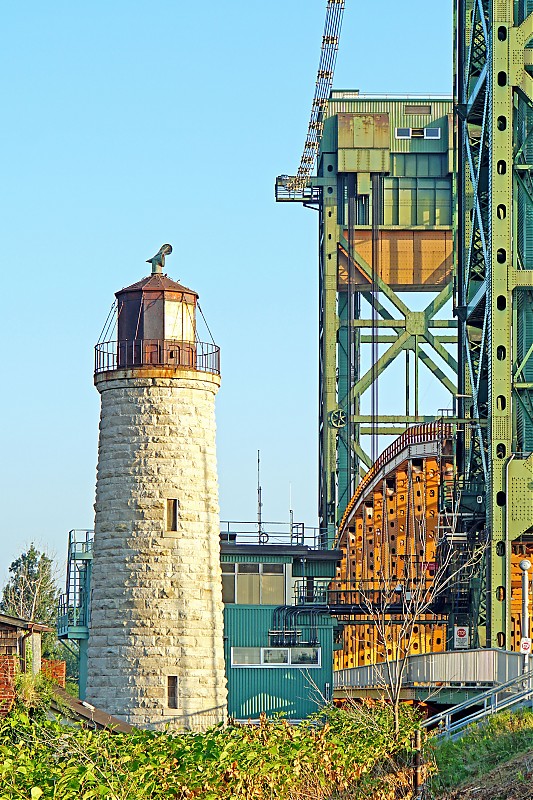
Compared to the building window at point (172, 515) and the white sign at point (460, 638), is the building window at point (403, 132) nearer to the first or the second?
the white sign at point (460, 638)

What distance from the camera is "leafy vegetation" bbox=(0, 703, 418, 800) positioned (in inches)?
1115

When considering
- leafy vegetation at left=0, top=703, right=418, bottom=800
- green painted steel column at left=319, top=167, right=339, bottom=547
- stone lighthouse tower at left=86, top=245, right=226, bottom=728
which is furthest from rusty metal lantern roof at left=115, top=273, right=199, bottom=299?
green painted steel column at left=319, top=167, right=339, bottom=547

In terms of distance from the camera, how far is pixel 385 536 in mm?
71062

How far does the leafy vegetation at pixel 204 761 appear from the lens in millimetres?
28312

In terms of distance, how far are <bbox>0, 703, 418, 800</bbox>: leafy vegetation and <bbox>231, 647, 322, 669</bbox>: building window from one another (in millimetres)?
22371

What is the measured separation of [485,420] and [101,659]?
14.4 m

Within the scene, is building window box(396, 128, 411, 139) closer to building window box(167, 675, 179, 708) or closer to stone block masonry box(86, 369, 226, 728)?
stone block masonry box(86, 369, 226, 728)

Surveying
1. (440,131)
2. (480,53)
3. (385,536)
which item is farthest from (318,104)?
(480,53)

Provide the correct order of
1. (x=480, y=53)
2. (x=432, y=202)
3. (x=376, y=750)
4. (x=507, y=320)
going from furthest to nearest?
(x=432, y=202)
(x=480, y=53)
(x=507, y=320)
(x=376, y=750)

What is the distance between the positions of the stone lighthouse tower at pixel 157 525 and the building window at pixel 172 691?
0.04 metres

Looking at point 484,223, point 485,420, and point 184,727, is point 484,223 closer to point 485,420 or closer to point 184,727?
point 485,420

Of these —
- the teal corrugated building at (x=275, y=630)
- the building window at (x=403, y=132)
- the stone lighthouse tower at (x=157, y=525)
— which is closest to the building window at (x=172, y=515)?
the stone lighthouse tower at (x=157, y=525)

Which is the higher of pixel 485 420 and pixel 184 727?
pixel 485 420

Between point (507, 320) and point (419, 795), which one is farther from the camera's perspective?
point (507, 320)
